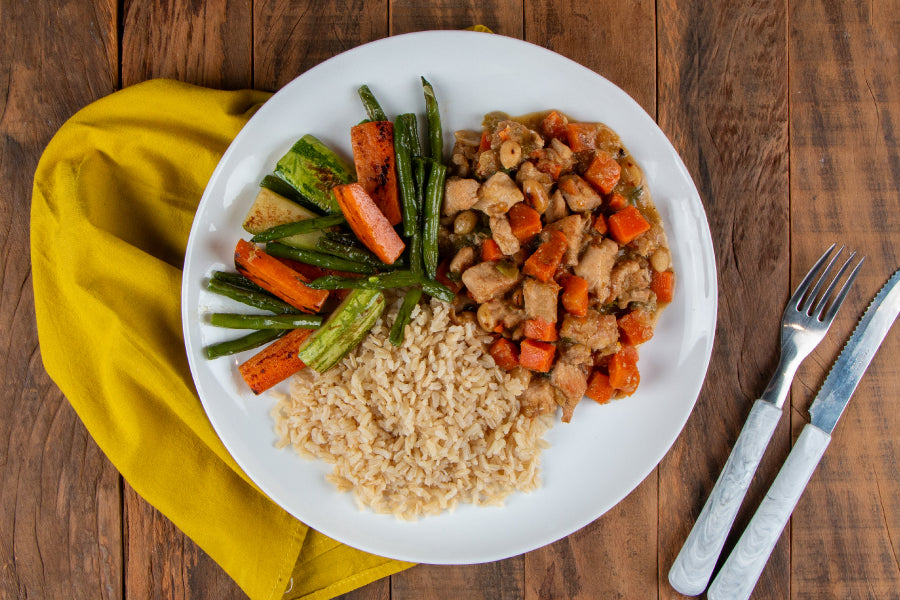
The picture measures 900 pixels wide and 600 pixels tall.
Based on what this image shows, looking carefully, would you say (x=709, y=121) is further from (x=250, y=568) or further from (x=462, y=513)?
(x=250, y=568)

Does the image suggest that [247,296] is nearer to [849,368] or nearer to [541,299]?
[541,299]

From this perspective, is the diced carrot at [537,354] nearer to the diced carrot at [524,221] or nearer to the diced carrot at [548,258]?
the diced carrot at [548,258]

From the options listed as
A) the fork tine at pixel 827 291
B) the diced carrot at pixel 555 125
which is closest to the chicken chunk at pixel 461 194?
the diced carrot at pixel 555 125

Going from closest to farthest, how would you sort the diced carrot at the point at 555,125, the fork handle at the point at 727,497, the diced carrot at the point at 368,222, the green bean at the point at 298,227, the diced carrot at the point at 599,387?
the diced carrot at the point at 368,222
the green bean at the point at 298,227
the diced carrot at the point at 555,125
the diced carrot at the point at 599,387
the fork handle at the point at 727,497

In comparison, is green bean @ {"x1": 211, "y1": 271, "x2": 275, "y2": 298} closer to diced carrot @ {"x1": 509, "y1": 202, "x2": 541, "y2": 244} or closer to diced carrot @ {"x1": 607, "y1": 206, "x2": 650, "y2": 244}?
diced carrot @ {"x1": 509, "y1": 202, "x2": 541, "y2": 244}

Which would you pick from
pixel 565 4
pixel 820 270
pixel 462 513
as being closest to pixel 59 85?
pixel 565 4
